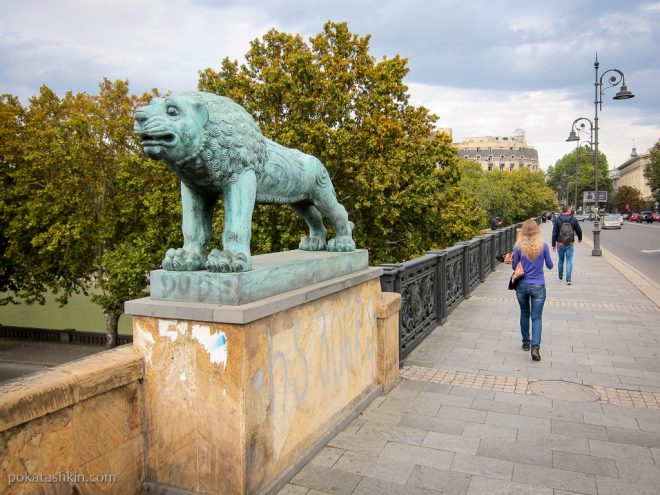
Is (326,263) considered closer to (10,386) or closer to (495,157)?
(10,386)

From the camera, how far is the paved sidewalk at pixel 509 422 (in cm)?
361

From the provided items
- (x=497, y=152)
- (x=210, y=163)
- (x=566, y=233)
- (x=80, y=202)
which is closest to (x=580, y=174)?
(x=497, y=152)

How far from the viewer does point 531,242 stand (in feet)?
22.6

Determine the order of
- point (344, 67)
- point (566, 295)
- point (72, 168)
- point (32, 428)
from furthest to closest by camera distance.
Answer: point (72, 168) < point (344, 67) < point (566, 295) < point (32, 428)

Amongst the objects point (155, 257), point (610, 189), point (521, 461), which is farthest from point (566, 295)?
point (610, 189)

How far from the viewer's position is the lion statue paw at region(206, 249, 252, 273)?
10.5 ft

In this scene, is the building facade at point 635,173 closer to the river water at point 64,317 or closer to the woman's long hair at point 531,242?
the river water at point 64,317

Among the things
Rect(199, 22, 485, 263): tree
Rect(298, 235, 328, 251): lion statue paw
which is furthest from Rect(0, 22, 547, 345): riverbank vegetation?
Rect(298, 235, 328, 251): lion statue paw

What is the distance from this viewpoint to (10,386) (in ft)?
8.45

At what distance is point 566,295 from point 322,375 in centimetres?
912

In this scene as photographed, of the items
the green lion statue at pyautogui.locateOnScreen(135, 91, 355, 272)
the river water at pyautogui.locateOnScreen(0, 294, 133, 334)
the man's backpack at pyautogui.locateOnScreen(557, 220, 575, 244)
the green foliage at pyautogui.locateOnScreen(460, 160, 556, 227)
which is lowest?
the river water at pyautogui.locateOnScreen(0, 294, 133, 334)

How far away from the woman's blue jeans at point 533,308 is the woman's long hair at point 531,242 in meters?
0.42

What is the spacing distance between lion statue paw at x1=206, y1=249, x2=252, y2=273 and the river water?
25594 mm

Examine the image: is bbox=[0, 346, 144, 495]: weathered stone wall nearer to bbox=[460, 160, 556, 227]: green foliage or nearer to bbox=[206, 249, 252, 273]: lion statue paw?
bbox=[206, 249, 252, 273]: lion statue paw
